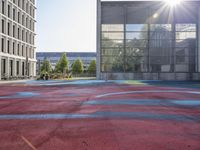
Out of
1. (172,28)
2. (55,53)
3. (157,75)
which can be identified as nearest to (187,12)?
(172,28)

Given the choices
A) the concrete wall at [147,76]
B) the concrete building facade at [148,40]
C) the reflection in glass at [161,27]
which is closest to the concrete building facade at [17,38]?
the concrete building facade at [148,40]

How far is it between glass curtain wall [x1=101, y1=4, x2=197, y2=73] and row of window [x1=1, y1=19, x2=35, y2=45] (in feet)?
71.6

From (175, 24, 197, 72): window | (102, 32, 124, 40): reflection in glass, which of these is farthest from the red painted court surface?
(175, 24, 197, 72): window

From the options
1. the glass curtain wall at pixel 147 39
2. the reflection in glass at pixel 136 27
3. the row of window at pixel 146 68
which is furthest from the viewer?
the reflection in glass at pixel 136 27

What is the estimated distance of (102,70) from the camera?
139ft

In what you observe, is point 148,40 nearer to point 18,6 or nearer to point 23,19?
point 18,6

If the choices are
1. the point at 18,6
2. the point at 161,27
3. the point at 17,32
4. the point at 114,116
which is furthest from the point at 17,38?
the point at 114,116

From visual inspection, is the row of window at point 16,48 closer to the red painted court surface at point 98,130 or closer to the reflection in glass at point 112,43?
the reflection in glass at point 112,43

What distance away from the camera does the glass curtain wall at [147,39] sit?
42094mm

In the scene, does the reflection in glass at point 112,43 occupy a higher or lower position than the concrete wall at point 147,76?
higher

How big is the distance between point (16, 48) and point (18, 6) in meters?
11.1

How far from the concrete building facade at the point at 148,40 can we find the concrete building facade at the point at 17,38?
2085 cm

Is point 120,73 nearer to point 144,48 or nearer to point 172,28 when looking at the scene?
point 144,48

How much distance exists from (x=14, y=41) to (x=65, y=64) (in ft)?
90.2
